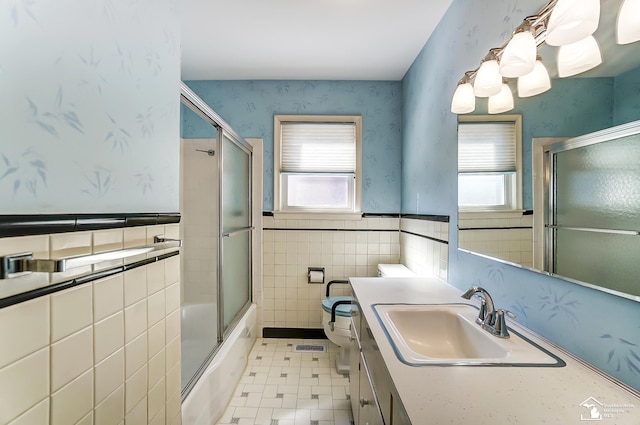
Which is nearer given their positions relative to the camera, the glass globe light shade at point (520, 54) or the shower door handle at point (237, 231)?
the glass globe light shade at point (520, 54)

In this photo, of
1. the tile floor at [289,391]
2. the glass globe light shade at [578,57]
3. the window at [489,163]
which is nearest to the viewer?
the glass globe light shade at [578,57]

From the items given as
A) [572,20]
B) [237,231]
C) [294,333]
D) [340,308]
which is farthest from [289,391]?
[572,20]

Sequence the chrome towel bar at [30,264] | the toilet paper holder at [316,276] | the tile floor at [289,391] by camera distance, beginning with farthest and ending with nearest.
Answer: the toilet paper holder at [316,276] < the tile floor at [289,391] < the chrome towel bar at [30,264]

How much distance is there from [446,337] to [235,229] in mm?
1689

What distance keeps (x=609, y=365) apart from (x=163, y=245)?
1315 millimetres

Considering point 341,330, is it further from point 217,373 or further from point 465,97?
point 465,97

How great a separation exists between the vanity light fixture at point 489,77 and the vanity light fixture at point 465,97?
13cm

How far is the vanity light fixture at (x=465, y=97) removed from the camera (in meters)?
1.42

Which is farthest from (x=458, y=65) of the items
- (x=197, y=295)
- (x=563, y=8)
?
(x=197, y=295)

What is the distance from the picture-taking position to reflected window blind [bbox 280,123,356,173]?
2.77 m

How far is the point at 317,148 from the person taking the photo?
2.79 metres

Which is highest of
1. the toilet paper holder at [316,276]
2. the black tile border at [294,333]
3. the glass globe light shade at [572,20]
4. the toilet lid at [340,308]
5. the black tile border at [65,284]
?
the glass globe light shade at [572,20]

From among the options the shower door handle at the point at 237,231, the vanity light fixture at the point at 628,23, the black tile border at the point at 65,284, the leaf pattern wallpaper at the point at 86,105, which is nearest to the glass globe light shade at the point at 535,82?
the vanity light fixture at the point at 628,23

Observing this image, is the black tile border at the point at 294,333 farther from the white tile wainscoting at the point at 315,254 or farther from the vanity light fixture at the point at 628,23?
the vanity light fixture at the point at 628,23
